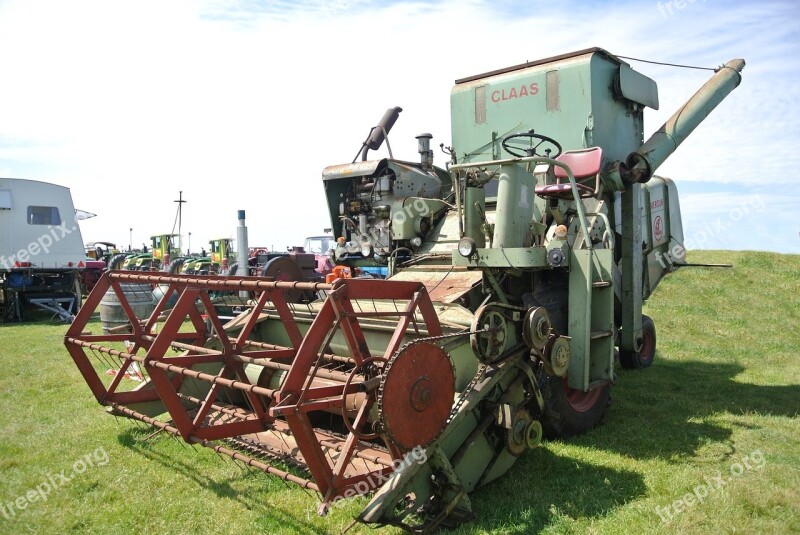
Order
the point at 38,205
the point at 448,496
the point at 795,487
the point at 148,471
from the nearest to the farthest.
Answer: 1. the point at 448,496
2. the point at 795,487
3. the point at 148,471
4. the point at 38,205

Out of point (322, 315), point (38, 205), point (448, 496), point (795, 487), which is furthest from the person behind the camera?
point (38, 205)

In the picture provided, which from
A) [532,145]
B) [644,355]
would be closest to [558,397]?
[532,145]

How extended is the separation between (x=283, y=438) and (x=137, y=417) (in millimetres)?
1103

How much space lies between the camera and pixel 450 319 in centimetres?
429

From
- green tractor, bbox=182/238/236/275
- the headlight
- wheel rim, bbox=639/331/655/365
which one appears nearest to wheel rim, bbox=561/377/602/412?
the headlight

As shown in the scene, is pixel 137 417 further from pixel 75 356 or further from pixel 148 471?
pixel 75 356

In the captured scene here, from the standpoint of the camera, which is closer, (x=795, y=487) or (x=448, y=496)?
(x=448, y=496)

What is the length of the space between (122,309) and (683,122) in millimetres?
8807

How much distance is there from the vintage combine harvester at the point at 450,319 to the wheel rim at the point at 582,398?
2 centimetres

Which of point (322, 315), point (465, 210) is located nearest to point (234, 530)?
point (322, 315)

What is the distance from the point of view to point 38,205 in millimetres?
15008

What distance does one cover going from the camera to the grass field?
11.6 ft

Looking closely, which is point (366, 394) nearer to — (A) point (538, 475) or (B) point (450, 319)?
(B) point (450, 319)

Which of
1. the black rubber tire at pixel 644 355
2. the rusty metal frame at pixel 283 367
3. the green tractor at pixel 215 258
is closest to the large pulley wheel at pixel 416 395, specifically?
the rusty metal frame at pixel 283 367
